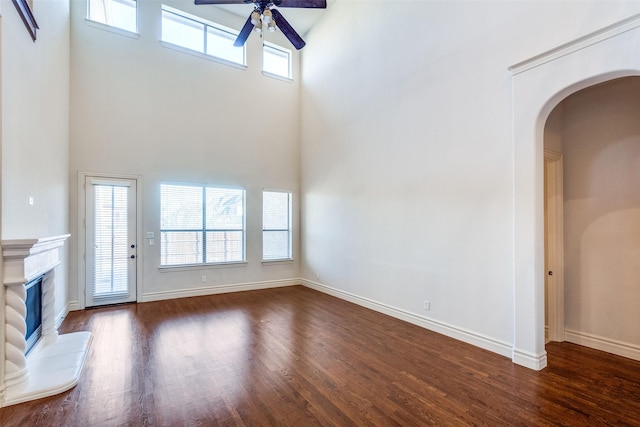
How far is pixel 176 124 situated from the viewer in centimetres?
607

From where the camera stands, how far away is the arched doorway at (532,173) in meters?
2.94

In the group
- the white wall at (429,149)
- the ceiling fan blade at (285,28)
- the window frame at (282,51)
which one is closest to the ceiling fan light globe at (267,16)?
the ceiling fan blade at (285,28)

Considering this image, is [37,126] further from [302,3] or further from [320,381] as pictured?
[320,381]

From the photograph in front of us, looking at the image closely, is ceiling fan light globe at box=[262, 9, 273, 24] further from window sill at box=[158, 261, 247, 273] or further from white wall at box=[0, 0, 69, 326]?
window sill at box=[158, 261, 247, 273]

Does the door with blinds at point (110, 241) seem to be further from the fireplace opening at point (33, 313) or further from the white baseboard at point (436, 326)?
the white baseboard at point (436, 326)

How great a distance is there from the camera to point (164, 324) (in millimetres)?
4508

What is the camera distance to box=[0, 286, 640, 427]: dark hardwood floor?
235 cm

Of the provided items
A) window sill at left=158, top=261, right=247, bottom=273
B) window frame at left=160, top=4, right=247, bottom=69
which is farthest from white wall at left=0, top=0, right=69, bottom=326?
window frame at left=160, top=4, right=247, bottom=69

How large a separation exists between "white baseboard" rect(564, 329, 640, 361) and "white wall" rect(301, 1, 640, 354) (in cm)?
106

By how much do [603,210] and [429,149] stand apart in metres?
2.05

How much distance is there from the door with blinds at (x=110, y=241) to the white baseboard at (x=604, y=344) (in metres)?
6.63

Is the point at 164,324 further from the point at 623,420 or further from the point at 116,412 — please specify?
the point at 623,420

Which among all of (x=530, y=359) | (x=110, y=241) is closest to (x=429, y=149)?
(x=530, y=359)

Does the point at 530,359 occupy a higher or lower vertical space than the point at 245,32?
lower
